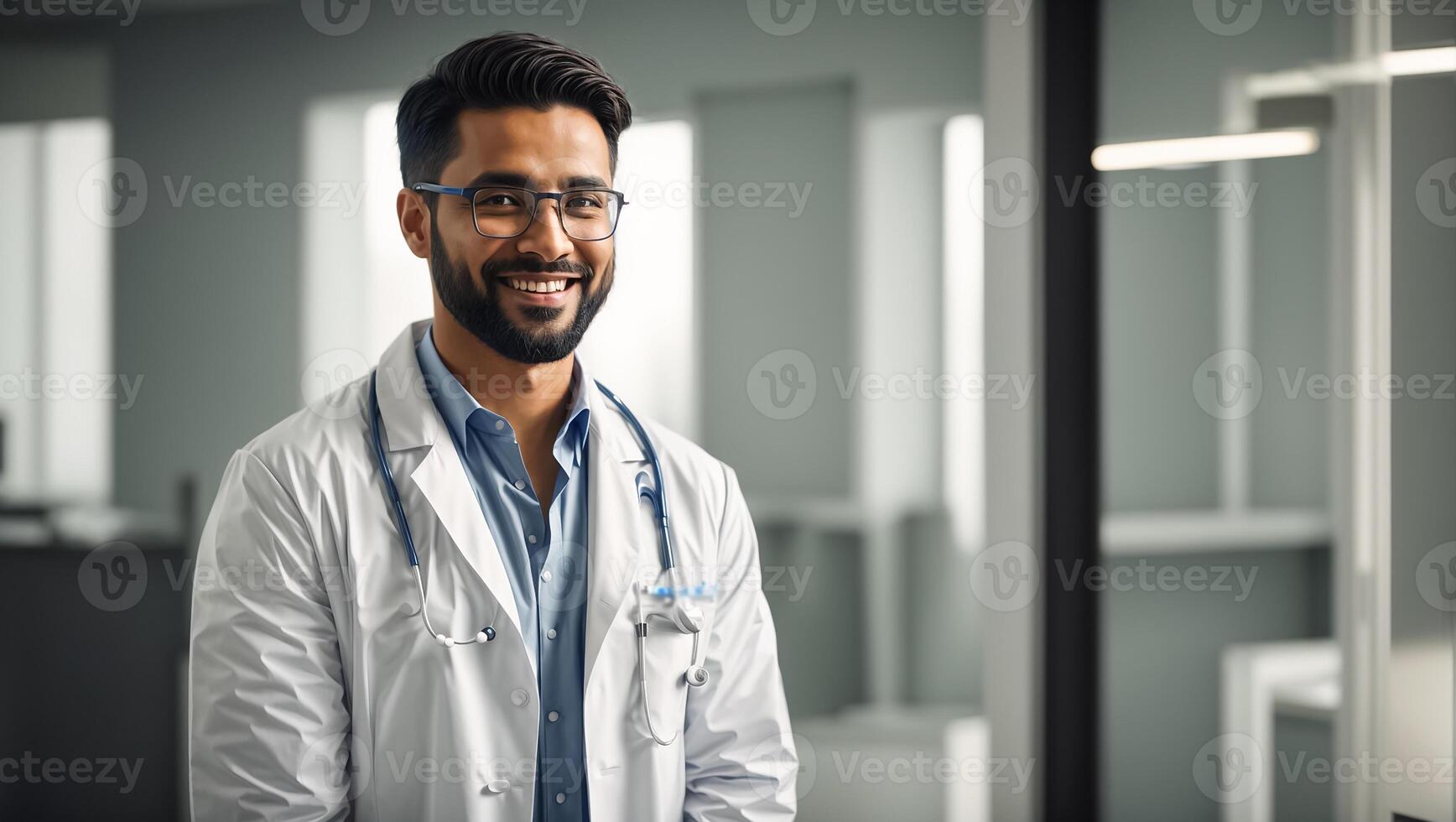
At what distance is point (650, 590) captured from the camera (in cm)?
115

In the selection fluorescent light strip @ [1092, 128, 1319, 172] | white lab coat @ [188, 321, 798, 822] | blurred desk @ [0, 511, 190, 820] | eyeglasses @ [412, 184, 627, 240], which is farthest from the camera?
blurred desk @ [0, 511, 190, 820]

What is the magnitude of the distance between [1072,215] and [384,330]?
1.40m

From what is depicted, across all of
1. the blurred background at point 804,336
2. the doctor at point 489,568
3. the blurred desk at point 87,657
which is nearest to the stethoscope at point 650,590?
→ the doctor at point 489,568

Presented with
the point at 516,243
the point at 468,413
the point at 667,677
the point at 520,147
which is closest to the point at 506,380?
the point at 468,413

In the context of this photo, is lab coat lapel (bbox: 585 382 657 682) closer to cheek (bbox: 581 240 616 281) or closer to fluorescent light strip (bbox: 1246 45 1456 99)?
cheek (bbox: 581 240 616 281)

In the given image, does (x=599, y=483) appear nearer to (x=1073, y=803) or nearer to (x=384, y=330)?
(x=384, y=330)

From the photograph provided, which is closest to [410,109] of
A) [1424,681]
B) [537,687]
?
[537,687]

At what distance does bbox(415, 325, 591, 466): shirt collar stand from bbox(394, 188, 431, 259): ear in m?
0.11

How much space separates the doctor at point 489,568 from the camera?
3.32 feet

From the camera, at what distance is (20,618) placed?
189 centimetres

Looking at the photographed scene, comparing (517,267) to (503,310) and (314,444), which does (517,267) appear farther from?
(314,444)

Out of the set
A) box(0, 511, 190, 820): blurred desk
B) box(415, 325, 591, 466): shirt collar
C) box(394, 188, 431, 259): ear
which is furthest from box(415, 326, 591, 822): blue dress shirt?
box(0, 511, 190, 820): blurred desk

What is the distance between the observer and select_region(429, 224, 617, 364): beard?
Result: 3.62 ft

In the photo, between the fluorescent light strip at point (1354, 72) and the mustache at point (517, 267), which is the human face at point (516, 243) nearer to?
the mustache at point (517, 267)
